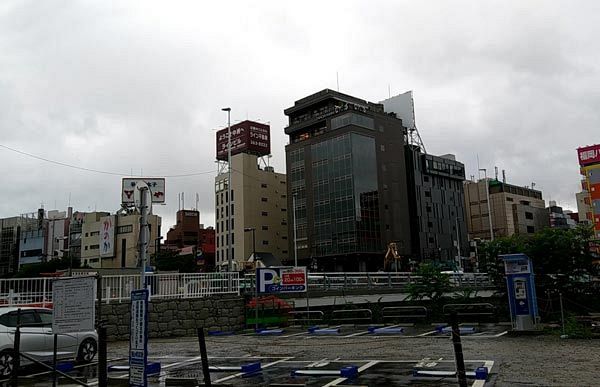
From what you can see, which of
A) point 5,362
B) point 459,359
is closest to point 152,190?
point 5,362

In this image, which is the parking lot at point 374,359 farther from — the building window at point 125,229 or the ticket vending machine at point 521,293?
the building window at point 125,229

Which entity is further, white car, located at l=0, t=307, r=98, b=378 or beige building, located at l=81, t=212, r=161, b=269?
beige building, located at l=81, t=212, r=161, b=269

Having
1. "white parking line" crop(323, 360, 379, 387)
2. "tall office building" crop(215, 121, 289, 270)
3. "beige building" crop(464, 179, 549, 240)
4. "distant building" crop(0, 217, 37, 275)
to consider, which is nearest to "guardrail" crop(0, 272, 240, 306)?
"white parking line" crop(323, 360, 379, 387)

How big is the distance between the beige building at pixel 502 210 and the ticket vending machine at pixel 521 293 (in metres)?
98.5

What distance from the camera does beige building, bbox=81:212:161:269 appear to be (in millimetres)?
110000

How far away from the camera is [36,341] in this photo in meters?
12.3

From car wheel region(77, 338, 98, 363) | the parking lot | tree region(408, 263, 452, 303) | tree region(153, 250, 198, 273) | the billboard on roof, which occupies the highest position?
the billboard on roof

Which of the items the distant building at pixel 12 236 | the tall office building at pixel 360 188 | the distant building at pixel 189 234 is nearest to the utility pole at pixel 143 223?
the tall office building at pixel 360 188

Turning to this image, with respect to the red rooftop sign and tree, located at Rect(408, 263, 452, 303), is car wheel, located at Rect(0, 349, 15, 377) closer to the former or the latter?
tree, located at Rect(408, 263, 452, 303)

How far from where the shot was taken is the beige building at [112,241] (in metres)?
110

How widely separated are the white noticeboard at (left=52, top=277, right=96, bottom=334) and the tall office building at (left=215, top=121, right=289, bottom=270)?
91342mm

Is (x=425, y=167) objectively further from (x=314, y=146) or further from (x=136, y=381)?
(x=136, y=381)

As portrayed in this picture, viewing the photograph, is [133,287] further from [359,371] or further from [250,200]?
[250,200]

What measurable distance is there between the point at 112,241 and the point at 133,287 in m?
95.1
